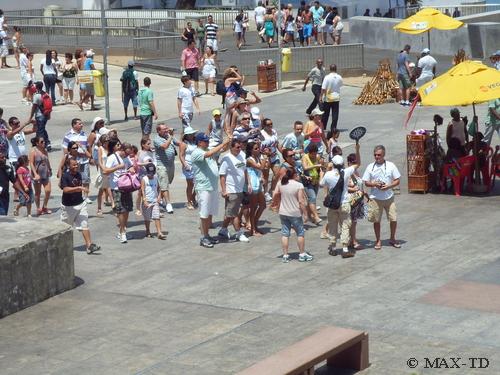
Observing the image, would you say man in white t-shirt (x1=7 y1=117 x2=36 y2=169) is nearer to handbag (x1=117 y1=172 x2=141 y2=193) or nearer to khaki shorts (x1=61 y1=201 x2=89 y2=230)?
handbag (x1=117 y1=172 x2=141 y2=193)

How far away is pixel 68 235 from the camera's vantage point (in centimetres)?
1556

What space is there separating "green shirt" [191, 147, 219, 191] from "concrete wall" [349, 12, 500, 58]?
19.7 meters

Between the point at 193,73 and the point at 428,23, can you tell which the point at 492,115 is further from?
the point at 193,73

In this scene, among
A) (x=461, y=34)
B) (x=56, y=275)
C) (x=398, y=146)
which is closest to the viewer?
(x=56, y=275)

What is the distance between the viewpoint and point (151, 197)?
17.7 metres

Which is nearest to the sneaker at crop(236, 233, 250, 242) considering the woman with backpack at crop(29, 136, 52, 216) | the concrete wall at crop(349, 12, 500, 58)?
the woman with backpack at crop(29, 136, 52, 216)

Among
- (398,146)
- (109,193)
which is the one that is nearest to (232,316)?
(109,193)

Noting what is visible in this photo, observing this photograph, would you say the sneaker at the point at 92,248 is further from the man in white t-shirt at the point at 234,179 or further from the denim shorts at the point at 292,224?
the denim shorts at the point at 292,224

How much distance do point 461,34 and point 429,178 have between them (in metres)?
17.2

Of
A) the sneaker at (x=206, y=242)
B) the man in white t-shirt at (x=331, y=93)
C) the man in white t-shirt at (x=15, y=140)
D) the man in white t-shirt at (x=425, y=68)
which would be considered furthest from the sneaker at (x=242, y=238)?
the man in white t-shirt at (x=425, y=68)

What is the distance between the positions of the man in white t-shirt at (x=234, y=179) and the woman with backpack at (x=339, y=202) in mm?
1420

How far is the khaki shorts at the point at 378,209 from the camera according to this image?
16.7m

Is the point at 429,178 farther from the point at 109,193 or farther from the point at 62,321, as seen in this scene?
the point at 62,321

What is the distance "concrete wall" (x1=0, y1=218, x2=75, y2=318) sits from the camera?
14609mm
